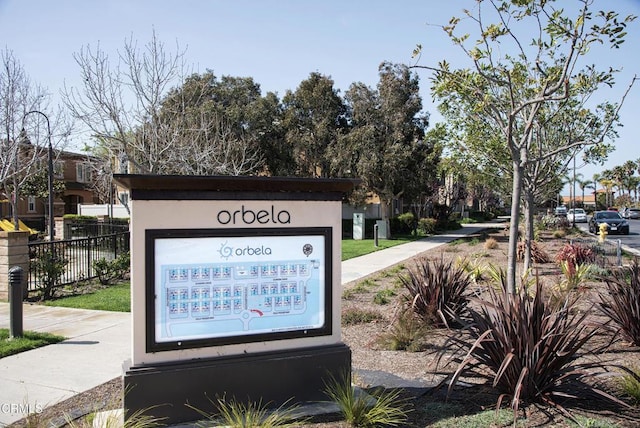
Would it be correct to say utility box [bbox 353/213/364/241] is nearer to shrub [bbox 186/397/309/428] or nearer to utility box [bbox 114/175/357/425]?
utility box [bbox 114/175/357/425]

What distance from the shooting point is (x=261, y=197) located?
4578 mm

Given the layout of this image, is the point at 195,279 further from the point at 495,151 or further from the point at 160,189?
the point at 495,151

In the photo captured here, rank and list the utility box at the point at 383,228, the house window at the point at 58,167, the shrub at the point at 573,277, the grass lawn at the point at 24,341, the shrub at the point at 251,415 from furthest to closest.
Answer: the utility box at the point at 383,228 < the house window at the point at 58,167 < the shrub at the point at 573,277 < the grass lawn at the point at 24,341 < the shrub at the point at 251,415

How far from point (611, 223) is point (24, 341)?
35.4m

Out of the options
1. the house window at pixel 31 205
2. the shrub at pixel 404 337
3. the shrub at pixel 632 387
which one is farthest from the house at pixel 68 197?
the shrub at pixel 632 387

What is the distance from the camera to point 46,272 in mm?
10812

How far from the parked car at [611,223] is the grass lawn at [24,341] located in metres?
33.3

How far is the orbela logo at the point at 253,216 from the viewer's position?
14.6ft

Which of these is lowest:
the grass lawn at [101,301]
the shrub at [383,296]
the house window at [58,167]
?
the grass lawn at [101,301]

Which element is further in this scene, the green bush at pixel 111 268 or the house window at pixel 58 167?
the house window at pixel 58 167

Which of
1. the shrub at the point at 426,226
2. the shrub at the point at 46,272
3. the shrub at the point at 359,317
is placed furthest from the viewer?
the shrub at the point at 426,226

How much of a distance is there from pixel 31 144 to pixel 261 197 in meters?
22.7

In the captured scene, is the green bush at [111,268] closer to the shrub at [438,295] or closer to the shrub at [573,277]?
the shrub at [438,295]

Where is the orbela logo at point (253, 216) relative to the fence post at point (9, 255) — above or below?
above
